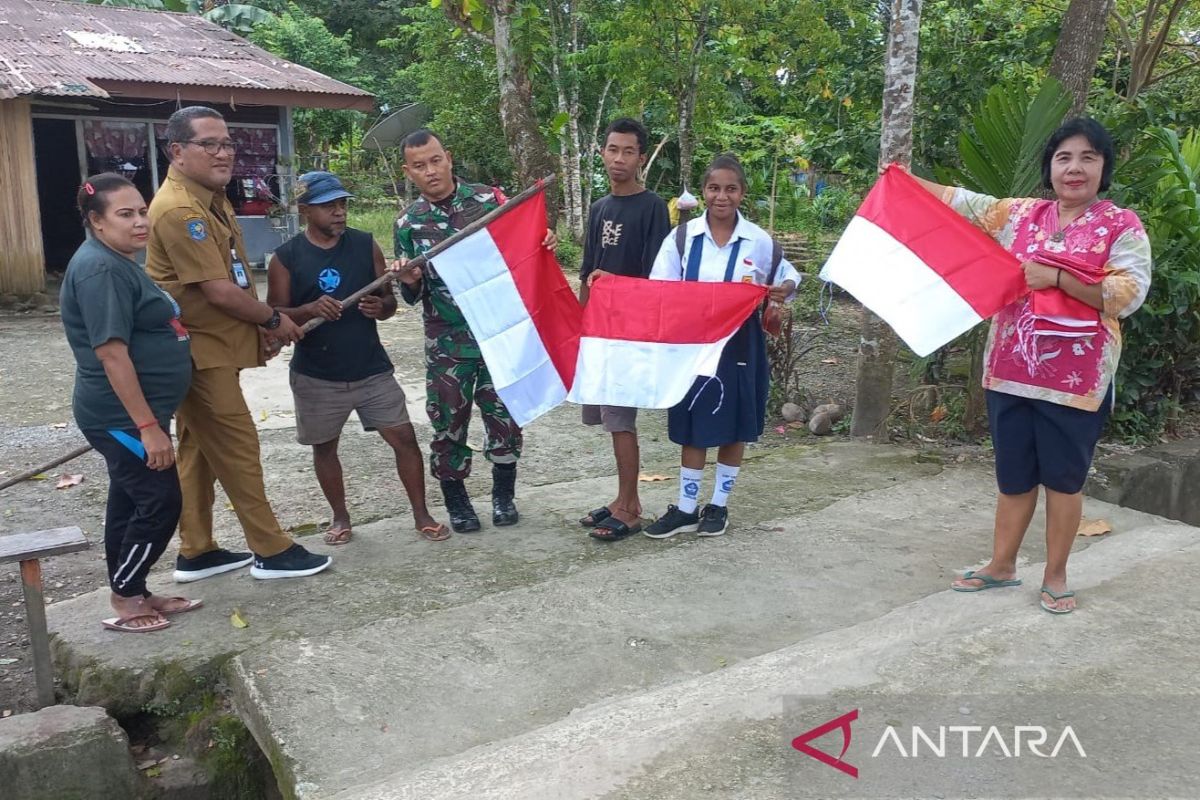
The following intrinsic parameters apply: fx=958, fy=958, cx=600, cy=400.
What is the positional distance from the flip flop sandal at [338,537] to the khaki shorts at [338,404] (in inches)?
17.6

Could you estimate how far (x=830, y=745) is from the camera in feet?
8.30

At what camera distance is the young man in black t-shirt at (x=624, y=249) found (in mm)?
4344

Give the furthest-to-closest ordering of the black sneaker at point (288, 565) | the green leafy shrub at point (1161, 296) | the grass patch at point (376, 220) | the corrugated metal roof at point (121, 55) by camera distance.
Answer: the grass patch at point (376, 220) < the corrugated metal roof at point (121, 55) < the green leafy shrub at point (1161, 296) < the black sneaker at point (288, 565)

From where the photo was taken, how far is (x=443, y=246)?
4090mm

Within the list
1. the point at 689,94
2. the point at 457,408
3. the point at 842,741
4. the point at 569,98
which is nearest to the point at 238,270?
the point at 457,408

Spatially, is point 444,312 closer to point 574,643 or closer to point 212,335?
point 212,335

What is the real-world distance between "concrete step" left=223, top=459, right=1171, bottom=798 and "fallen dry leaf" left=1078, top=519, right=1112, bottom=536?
0.29 feet

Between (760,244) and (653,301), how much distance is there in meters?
0.53

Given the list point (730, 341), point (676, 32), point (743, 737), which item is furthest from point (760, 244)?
point (676, 32)

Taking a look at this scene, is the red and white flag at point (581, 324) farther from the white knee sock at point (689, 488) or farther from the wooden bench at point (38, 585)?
the wooden bench at point (38, 585)

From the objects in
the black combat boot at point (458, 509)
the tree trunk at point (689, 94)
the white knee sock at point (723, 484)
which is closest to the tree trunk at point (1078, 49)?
the white knee sock at point (723, 484)

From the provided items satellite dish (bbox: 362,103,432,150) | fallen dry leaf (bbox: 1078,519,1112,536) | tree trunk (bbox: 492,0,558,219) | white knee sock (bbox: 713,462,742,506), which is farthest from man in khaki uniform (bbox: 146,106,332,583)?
satellite dish (bbox: 362,103,432,150)

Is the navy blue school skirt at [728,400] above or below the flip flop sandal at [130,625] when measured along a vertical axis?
above

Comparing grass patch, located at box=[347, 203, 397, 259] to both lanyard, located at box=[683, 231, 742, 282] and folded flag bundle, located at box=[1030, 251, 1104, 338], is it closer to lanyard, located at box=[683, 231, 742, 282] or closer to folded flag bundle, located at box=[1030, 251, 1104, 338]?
lanyard, located at box=[683, 231, 742, 282]
